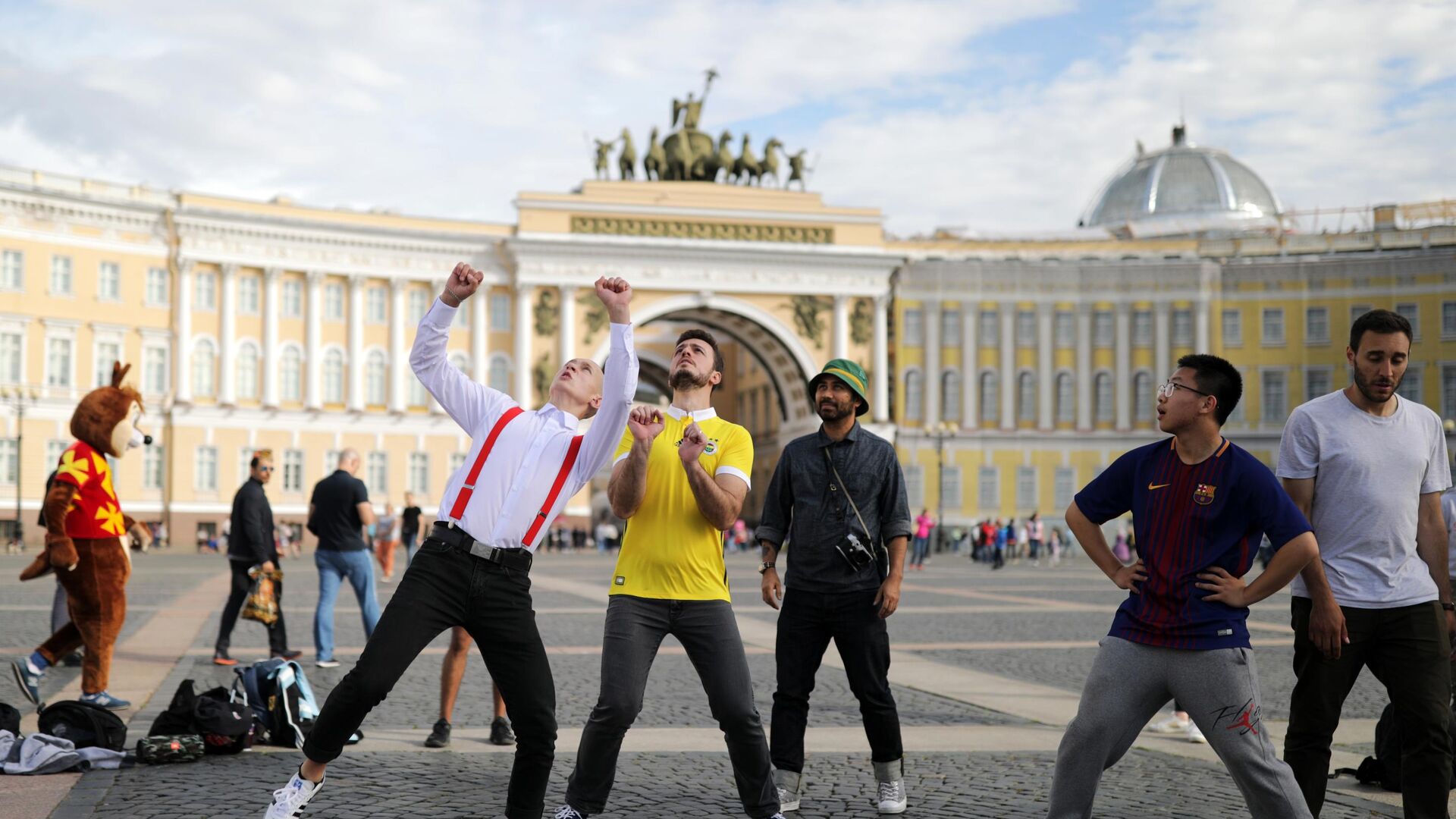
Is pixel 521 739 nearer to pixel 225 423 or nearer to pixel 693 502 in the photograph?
pixel 693 502

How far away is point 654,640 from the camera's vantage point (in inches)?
227

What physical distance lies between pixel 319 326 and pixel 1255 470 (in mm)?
52340

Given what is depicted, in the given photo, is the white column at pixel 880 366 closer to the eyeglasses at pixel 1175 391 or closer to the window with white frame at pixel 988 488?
the window with white frame at pixel 988 488

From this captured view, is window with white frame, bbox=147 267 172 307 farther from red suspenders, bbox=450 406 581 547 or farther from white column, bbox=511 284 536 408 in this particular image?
red suspenders, bbox=450 406 581 547

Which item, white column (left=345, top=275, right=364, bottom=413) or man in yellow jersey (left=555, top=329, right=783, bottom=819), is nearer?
man in yellow jersey (left=555, top=329, right=783, bottom=819)

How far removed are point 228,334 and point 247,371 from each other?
1567 mm

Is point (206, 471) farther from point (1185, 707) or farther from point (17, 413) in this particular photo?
point (1185, 707)

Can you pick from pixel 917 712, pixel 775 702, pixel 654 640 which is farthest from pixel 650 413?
pixel 917 712

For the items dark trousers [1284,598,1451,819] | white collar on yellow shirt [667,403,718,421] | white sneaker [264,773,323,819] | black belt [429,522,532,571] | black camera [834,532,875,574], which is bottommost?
white sneaker [264,773,323,819]

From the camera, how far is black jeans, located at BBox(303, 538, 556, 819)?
5207 millimetres

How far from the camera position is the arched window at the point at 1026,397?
6003cm

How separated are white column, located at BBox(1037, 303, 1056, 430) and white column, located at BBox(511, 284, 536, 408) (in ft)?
65.1

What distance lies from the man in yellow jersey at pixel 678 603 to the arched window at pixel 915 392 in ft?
178

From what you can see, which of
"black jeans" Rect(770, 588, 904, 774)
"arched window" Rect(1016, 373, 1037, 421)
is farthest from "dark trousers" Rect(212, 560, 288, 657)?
"arched window" Rect(1016, 373, 1037, 421)
